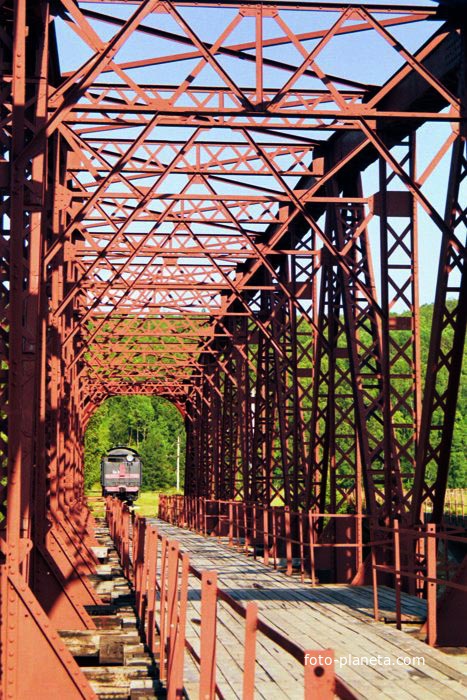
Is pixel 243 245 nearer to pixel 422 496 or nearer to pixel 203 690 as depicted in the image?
pixel 422 496

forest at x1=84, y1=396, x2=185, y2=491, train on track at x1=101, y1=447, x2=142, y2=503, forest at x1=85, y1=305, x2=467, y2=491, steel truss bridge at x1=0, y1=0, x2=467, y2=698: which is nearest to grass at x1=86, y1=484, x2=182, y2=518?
Answer: forest at x1=85, y1=305, x2=467, y2=491

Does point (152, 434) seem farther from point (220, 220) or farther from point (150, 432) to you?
point (220, 220)

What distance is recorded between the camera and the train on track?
73250 millimetres

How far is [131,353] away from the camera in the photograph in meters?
42.9

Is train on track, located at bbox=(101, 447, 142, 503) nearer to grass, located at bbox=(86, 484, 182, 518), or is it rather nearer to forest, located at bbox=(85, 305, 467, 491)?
grass, located at bbox=(86, 484, 182, 518)

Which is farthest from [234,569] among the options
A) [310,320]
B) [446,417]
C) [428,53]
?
[428,53]

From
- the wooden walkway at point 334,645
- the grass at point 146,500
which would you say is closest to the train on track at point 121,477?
the grass at point 146,500

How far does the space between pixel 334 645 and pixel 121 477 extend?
208 feet

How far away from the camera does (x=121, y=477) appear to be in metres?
73.5

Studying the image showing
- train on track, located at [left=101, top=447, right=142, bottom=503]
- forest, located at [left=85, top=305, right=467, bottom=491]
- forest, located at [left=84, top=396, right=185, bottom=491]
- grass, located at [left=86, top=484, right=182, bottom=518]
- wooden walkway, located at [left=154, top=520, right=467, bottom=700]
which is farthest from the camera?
forest, located at [left=84, top=396, right=185, bottom=491]

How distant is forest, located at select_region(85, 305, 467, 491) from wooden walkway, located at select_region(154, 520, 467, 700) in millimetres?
84368

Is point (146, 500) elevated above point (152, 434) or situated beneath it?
situated beneath

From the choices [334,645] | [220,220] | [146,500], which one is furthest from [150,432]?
[334,645]

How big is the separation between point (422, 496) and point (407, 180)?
13.8ft
